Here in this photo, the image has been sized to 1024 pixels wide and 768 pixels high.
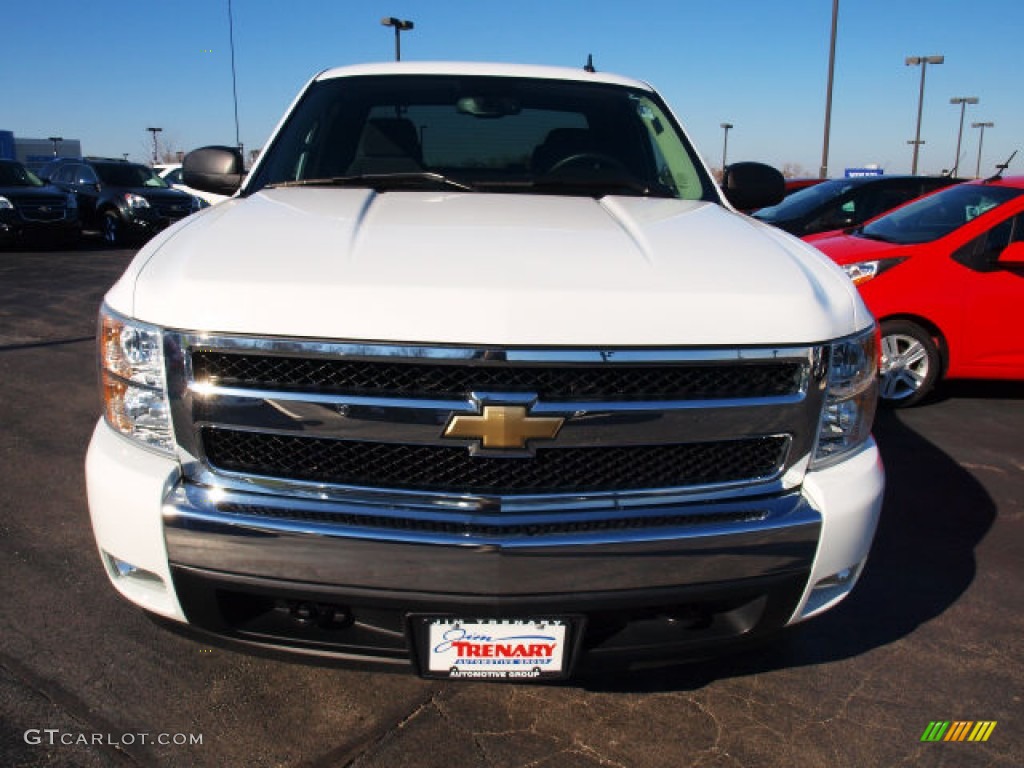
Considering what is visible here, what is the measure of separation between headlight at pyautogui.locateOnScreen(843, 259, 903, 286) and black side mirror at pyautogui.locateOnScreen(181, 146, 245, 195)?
4.27 meters

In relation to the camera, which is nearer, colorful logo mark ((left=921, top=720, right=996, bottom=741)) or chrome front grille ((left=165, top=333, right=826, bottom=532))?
chrome front grille ((left=165, top=333, right=826, bottom=532))

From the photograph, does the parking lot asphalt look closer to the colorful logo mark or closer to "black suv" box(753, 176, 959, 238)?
the colorful logo mark

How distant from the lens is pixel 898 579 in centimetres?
327

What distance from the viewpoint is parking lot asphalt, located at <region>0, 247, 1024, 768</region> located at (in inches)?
88.3

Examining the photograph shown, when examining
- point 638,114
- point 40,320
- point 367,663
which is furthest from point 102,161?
point 367,663

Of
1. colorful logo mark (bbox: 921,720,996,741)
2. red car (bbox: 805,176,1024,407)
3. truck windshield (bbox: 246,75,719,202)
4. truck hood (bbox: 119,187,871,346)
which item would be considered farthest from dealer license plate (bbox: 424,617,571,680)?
red car (bbox: 805,176,1024,407)

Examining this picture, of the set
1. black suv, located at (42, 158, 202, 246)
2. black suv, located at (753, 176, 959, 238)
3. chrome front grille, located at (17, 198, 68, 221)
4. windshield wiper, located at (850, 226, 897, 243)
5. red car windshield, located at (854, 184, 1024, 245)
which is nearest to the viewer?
red car windshield, located at (854, 184, 1024, 245)

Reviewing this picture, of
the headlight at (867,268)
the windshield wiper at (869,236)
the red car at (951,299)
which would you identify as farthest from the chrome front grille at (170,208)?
the red car at (951,299)

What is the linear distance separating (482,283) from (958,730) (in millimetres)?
1916

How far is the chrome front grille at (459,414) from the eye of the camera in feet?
6.03

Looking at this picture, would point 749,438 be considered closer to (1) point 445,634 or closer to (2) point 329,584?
(1) point 445,634

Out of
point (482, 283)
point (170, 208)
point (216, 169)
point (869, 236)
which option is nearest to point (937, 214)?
point (869, 236)

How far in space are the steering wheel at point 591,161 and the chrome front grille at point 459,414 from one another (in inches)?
65.2

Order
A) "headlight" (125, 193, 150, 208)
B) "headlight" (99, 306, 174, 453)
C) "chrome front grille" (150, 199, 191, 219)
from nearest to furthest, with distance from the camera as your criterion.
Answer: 1. "headlight" (99, 306, 174, 453)
2. "headlight" (125, 193, 150, 208)
3. "chrome front grille" (150, 199, 191, 219)
